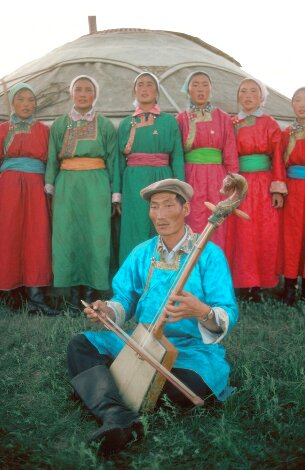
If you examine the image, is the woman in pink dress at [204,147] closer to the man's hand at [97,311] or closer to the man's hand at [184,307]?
the man's hand at [97,311]

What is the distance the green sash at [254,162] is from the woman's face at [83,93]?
1297 millimetres

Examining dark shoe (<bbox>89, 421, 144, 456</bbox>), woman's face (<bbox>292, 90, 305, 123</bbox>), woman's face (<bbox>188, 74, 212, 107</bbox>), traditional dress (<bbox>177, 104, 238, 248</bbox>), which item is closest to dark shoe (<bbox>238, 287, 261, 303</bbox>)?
traditional dress (<bbox>177, 104, 238, 248</bbox>)

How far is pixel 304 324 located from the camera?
3830 millimetres

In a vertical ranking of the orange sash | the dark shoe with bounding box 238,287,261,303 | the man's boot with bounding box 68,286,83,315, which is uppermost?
the orange sash

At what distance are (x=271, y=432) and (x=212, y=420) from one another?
0.25m

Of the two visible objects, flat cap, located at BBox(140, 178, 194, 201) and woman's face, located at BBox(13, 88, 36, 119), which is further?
woman's face, located at BBox(13, 88, 36, 119)

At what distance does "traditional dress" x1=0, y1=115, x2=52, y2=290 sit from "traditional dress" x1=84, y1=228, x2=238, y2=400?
1884mm

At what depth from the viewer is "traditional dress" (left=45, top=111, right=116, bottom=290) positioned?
4.40m

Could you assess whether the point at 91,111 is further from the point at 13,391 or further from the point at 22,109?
the point at 13,391

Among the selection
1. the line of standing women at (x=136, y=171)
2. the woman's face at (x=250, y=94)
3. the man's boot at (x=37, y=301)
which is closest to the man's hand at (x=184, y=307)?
the line of standing women at (x=136, y=171)

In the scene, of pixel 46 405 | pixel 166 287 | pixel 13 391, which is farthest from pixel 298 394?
pixel 13 391

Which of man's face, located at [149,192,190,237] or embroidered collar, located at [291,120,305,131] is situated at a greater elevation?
embroidered collar, located at [291,120,305,131]

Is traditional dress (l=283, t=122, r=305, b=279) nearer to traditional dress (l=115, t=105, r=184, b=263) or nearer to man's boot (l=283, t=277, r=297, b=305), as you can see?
man's boot (l=283, t=277, r=297, b=305)

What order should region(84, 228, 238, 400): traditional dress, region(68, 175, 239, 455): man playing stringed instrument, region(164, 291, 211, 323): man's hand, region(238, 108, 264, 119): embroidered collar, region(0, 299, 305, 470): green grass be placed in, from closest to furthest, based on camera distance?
1. region(0, 299, 305, 470): green grass
2. region(164, 291, 211, 323): man's hand
3. region(68, 175, 239, 455): man playing stringed instrument
4. region(84, 228, 238, 400): traditional dress
5. region(238, 108, 264, 119): embroidered collar
